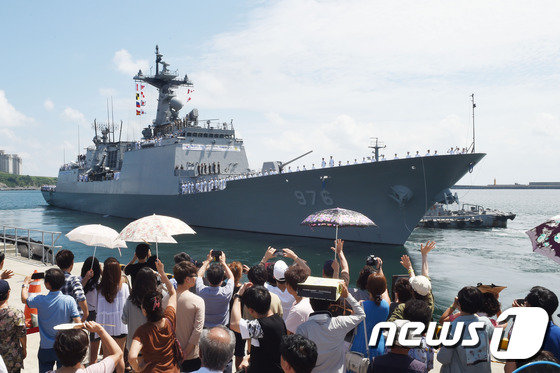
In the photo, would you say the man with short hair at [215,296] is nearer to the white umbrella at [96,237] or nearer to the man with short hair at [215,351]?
the man with short hair at [215,351]

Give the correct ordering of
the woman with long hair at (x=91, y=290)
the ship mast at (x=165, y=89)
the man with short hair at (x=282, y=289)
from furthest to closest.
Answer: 1. the ship mast at (x=165, y=89)
2. the woman with long hair at (x=91, y=290)
3. the man with short hair at (x=282, y=289)

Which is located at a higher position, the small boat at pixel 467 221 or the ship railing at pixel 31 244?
the ship railing at pixel 31 244

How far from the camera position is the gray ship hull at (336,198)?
15.9 metres

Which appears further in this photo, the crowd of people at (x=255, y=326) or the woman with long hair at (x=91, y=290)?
the woman with long hair at (x=91, y=290)

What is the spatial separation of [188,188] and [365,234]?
10936 millimetres

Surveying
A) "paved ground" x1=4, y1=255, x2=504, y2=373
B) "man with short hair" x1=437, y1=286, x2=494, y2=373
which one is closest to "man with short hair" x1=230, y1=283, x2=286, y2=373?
"man with short hair" x1=437, y1=286, x2=494, y2=373

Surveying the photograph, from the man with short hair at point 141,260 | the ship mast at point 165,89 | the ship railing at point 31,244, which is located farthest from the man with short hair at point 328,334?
the ship mast at point 165,89

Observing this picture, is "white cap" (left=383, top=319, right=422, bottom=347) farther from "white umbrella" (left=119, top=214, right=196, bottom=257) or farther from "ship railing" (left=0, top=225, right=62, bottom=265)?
"ship railing" (left=0, top=225, right=62, bottom=265)

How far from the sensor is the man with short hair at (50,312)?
329cm

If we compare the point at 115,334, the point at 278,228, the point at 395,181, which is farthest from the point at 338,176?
the point at 115,334

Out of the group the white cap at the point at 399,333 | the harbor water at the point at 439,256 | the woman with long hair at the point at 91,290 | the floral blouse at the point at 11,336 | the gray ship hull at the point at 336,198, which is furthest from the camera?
the gray ship hull at the point at 336,198

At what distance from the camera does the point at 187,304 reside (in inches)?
123

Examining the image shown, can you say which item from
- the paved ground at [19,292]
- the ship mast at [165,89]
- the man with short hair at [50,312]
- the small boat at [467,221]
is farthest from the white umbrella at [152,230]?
the small boat at [467,221]

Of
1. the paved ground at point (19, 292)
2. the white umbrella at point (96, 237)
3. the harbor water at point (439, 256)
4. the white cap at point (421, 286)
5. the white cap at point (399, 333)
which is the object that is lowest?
the harbor water at point (439, 256)
